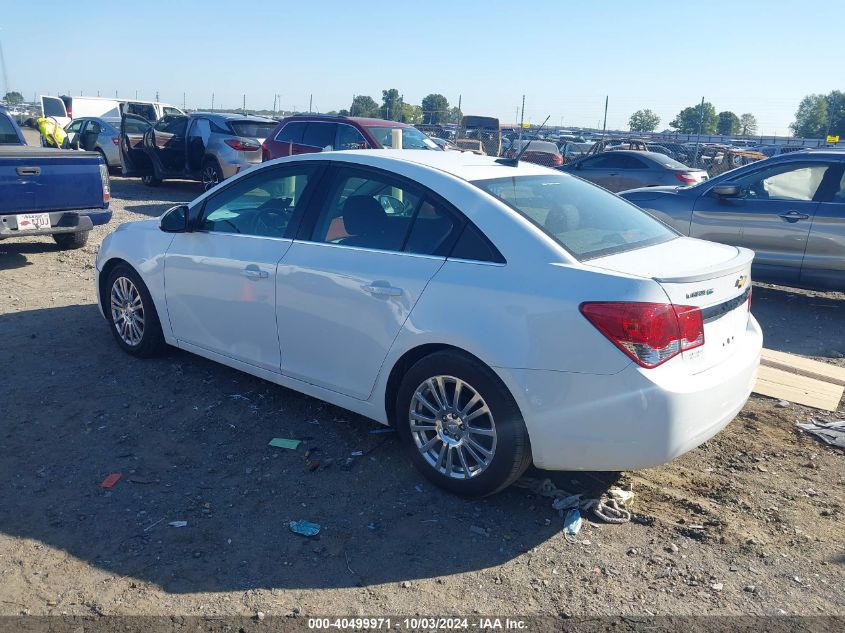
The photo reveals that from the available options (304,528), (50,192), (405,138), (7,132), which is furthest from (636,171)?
(304,528)

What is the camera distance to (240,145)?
15.1m

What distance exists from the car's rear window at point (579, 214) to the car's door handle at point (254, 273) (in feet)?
4.70

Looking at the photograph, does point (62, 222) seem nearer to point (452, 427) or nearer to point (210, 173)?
point (452, 427)

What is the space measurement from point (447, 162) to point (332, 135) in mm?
9094

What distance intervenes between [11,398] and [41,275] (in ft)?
12.9

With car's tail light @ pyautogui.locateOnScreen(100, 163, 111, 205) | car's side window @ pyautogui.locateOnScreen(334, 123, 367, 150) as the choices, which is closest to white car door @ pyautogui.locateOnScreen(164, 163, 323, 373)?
car's tail light @ pyautogui.locateOnScreen(100, 163, 111, 205)

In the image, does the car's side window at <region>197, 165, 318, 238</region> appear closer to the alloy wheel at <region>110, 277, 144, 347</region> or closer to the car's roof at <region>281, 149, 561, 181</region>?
the car's roof at <region>281, 149, 561, 181</region>

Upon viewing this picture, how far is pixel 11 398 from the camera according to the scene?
16.1ft

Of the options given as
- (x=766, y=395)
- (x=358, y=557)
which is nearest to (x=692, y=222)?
(x=766, y=395)

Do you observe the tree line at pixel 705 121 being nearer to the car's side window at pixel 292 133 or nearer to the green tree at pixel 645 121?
the green tree at pixel 645 121

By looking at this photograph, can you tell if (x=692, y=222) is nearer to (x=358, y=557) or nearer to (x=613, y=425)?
(x=613, y=425)

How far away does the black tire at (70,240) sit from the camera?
378 inches

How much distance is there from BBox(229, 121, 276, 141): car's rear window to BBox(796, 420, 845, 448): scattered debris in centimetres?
1287

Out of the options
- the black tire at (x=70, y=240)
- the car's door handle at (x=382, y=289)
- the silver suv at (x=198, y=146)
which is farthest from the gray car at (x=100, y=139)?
the car's door handle at (x=382, y=289)
